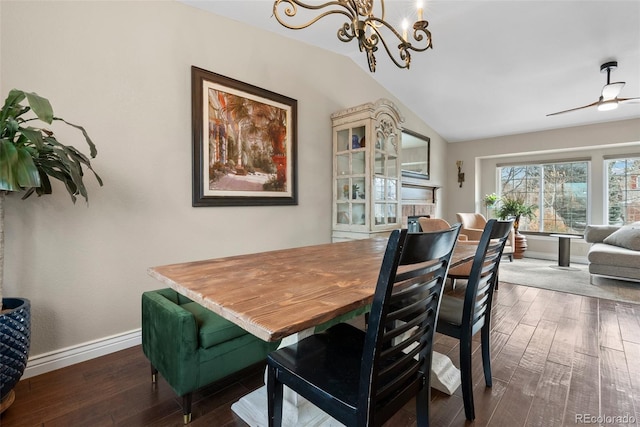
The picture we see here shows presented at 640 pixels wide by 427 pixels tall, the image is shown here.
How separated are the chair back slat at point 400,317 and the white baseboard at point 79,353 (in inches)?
78.5

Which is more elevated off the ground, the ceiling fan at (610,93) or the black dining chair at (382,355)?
the ceiling fan at (610,93)

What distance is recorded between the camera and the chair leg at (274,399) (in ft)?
3.45

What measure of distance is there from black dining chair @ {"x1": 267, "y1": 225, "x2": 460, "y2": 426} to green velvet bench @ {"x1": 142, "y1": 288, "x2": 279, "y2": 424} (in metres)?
0.49

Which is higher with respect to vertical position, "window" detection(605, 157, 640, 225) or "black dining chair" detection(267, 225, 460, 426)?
"window" detection(605, 157, 640, 225)

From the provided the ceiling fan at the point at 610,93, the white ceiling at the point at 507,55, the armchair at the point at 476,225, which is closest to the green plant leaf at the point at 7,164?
the white ceiling at the point at 507,55

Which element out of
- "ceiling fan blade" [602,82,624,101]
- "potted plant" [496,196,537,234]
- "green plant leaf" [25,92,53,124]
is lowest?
"potted plant" [496,196,537,234]

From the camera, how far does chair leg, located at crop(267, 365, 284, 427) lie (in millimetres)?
1053

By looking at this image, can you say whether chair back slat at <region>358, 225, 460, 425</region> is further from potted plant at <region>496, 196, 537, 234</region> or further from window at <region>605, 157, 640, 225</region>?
window at <region>605, 157, 640, 225</region>

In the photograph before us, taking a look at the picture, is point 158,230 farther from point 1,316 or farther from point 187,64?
point 187,64

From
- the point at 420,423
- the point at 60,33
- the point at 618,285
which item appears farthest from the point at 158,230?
the point at 618,285

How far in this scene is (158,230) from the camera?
2229 mm

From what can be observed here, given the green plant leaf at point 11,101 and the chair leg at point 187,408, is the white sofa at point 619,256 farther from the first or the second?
the green plant leaf at point 11,101

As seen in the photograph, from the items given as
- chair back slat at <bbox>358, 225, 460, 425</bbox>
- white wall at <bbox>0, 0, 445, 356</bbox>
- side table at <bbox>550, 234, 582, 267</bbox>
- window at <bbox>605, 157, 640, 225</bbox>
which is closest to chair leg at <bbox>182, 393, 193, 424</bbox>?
chair back slat at <bbox>358, 225, 460, 425</bbox>

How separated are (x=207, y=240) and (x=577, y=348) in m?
2.87
